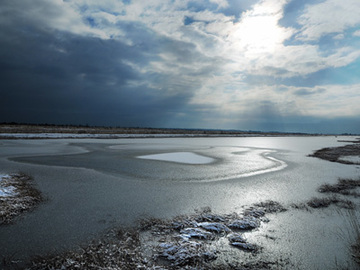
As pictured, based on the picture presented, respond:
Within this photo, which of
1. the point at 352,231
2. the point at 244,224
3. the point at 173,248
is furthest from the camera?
the point at 244,224

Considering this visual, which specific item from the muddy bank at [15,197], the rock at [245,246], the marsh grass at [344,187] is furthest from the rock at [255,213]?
the muddy bank at [15,197]

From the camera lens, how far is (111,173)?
33.5ft

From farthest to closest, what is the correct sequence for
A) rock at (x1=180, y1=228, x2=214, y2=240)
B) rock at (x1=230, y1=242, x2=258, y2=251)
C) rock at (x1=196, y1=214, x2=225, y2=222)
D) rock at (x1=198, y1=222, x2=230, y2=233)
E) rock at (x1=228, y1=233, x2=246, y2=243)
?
rock at (x1=196, y1=214, x2=225, y2=222)
rock at (x1=198, y1=222, x2=230, y2=233)
rock at (x1=180, y1=228, x2=214, y2=240)
rock at (x1=228, y1=233, x2=246, y2=243)
rock at (x1=230, y1=242, x2=258, y2=251)

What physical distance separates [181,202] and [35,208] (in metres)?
4.04

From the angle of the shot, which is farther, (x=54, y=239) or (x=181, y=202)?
(x=181, y=202)

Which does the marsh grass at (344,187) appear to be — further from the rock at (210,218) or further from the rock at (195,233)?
the rock at (195,233)

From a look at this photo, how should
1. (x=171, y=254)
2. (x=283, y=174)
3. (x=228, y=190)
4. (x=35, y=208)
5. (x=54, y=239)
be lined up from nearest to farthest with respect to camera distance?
1. (x=171, y=254)
2. (x=54, y=239)
3. (x=35, y=208)
4. (x=228, y=190)
5. (x=283, y=174)

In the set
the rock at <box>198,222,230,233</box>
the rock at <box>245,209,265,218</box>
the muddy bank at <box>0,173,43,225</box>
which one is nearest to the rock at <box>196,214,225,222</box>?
the rock at <box>198,222,230,233</box>

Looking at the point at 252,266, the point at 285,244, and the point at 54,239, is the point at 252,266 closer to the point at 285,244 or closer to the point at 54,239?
the point at 285,244

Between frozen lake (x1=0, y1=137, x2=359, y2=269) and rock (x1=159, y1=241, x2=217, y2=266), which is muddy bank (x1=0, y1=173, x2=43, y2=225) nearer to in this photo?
frozen lake (x1=0, y1=137, x2=359, y2=269)

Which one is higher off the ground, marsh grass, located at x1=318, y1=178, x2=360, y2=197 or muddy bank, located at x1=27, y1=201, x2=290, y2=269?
marsh grass, located at x1=318, y1=178, x2=360, y2=197

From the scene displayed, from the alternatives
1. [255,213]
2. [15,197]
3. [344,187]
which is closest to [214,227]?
[255,213]

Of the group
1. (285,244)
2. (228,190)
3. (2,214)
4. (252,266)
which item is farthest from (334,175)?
(2,214)

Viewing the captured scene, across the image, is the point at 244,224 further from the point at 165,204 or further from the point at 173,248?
the point at 165,204
